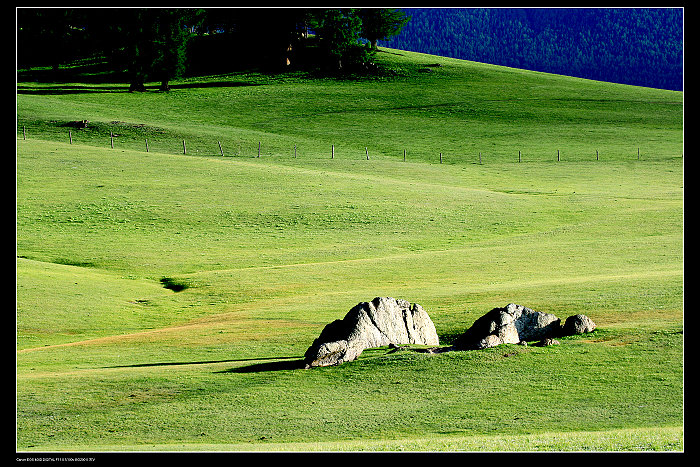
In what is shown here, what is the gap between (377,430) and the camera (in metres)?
14.9

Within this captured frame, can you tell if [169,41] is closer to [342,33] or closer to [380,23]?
[342,33]

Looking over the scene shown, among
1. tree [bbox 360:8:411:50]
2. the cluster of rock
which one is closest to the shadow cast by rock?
the cluster of rock

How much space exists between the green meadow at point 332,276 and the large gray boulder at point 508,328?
1.79 ft

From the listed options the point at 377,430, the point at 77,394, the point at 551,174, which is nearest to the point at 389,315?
the point at 377,430

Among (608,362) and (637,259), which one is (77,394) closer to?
(608,362)

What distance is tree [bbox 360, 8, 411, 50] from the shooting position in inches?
4336

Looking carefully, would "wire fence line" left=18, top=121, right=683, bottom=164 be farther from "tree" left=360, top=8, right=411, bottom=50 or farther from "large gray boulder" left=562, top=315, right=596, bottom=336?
"large gray boulder" left=562, top=315, right=596, bottom=336

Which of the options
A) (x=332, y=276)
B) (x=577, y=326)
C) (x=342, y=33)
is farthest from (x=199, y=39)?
(x=577, y=326)

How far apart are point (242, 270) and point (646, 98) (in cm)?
9012

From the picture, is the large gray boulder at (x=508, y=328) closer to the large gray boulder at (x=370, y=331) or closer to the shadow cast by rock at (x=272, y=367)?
the large gray boulder at (x=370, y=331)

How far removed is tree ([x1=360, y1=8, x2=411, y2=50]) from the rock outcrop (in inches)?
3685

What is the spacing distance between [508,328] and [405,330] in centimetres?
258

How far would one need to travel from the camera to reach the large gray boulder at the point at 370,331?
19.0 meters
